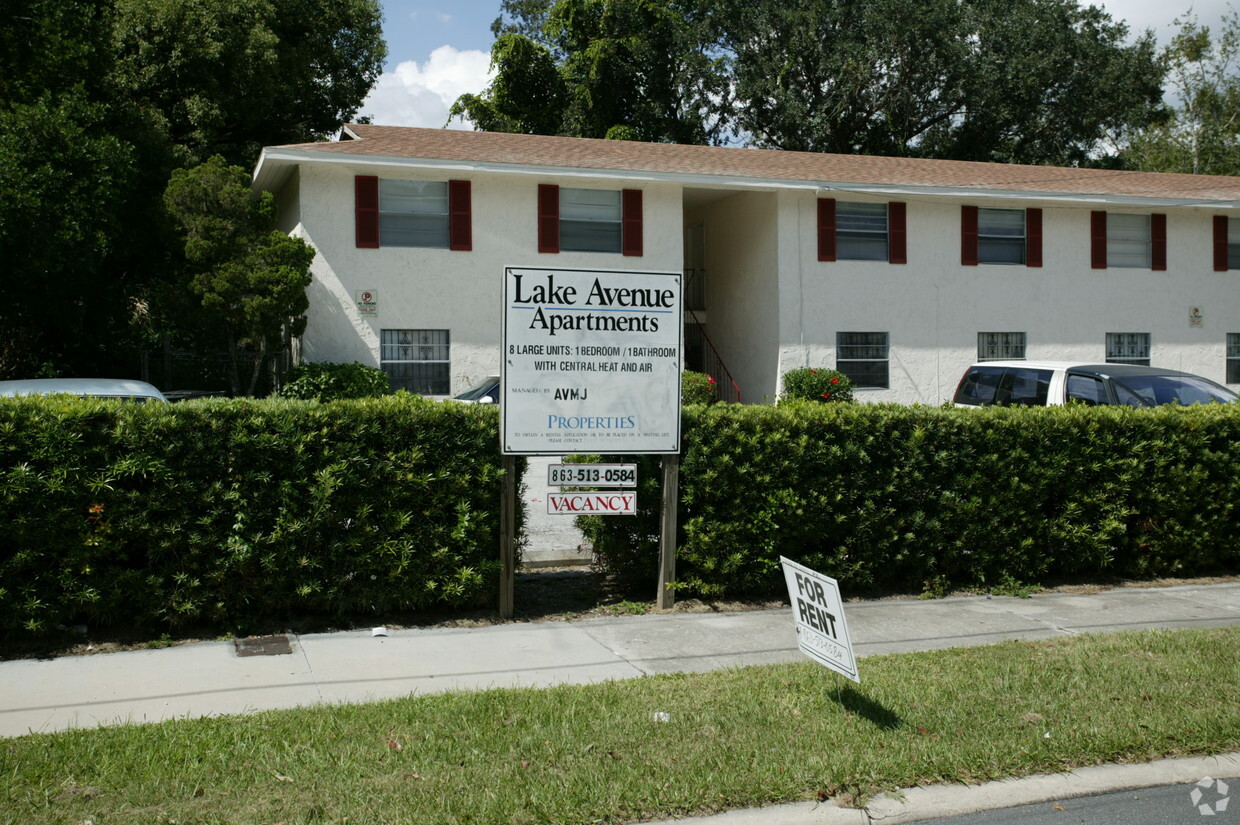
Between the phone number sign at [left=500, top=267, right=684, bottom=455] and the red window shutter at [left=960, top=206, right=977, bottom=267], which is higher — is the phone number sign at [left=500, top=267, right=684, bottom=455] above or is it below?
below

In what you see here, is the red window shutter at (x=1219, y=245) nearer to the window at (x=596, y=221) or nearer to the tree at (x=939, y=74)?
the tree at (x=939, y=74)

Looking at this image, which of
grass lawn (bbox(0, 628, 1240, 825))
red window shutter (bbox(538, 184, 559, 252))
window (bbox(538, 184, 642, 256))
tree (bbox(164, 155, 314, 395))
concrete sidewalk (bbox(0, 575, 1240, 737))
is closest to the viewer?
grass lawn (bbox(0, 628, 1240, 825))

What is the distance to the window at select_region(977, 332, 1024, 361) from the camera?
75.8ft

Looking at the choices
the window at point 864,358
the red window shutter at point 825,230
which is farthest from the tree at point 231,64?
the window at point 864,358

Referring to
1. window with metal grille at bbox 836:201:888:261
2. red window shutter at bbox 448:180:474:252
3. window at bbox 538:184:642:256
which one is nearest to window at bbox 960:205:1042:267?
window with metal grille at bbox 836:201:888:261

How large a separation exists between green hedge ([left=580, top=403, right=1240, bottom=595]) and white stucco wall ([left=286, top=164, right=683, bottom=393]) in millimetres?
11048

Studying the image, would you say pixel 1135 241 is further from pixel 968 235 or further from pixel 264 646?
pixel 264 646

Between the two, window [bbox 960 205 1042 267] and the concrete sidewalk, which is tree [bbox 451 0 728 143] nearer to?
window [bbox 960 205 1042 267]

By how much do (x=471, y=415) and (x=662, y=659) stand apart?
7.60ft

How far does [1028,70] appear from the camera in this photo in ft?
116

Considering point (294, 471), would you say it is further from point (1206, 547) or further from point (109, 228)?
point (109, 228)

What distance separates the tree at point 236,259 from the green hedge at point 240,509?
10711 millimetres

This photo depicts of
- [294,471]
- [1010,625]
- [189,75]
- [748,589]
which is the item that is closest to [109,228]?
[189,75]

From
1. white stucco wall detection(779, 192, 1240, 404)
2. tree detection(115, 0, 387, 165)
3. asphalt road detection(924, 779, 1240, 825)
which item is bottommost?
asphalt road detection(924, 779, 1240, 825)
